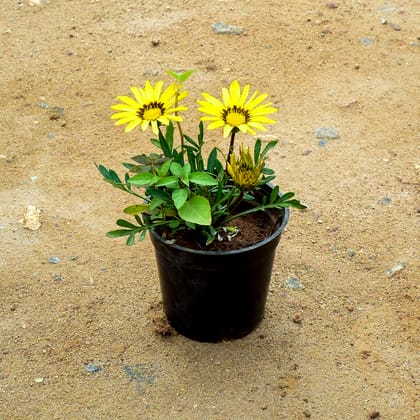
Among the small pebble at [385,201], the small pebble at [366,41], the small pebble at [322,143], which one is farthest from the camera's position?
the small pebble at [366,41]

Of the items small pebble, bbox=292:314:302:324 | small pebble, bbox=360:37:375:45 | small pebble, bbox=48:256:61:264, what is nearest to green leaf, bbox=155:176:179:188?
small pebble, bbox=292:314:302:324

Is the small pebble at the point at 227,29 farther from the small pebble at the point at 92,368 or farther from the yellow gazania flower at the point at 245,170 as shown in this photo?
the small pebble at the point at 92,368

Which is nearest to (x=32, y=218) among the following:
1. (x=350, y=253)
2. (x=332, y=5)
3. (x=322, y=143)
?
(x=350, y=253)

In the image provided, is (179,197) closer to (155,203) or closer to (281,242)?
(155,203)

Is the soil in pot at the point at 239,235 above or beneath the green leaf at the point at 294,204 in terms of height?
beneath

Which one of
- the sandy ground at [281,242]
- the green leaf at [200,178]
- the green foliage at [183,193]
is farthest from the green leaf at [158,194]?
the sandy ground at [281,242]

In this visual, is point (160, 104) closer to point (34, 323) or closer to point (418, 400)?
point (34, 323)

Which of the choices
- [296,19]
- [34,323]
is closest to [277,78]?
[296,19]
